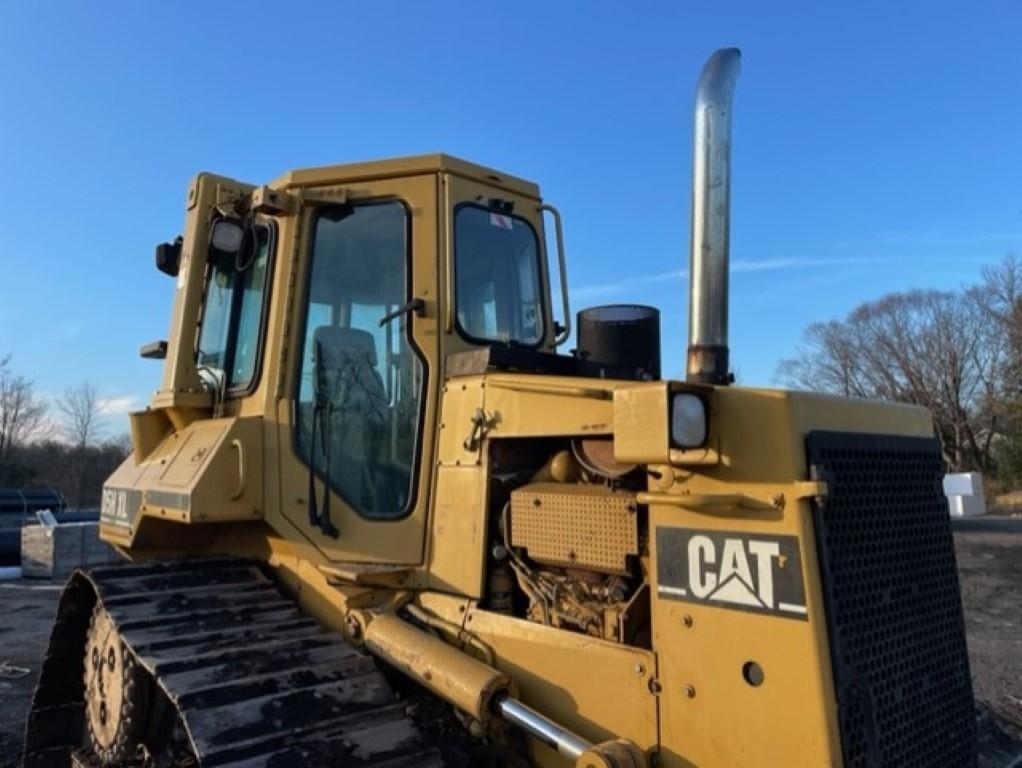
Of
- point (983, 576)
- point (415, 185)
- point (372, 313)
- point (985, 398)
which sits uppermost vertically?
point (985, 398)

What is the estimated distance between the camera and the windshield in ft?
13.2

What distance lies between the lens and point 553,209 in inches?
180

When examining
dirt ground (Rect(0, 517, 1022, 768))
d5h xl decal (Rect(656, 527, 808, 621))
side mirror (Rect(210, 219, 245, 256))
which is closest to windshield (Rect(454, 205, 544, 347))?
side mirror (Rect(210, 219, 245, 256))

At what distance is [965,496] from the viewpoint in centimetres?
2686

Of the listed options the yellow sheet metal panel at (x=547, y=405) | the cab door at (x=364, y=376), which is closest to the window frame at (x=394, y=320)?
the cab door at (x=364, y=376)

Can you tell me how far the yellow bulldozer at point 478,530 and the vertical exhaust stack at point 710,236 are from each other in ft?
0.03

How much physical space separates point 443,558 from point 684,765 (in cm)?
130

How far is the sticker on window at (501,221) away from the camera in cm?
426

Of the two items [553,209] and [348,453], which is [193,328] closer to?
[348,453]

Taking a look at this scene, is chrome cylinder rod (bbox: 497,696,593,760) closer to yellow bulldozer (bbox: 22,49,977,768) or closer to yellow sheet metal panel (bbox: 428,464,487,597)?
yellow bulldozer (bbox: 22,49,977,768)

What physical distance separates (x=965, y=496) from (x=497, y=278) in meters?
27.0

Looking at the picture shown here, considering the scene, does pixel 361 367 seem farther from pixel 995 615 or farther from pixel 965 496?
pixel 965 496

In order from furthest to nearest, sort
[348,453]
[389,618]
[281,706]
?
[348,453]
[389,618]
[281,706]

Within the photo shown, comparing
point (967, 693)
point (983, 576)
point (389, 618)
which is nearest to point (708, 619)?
point (967, 693)
